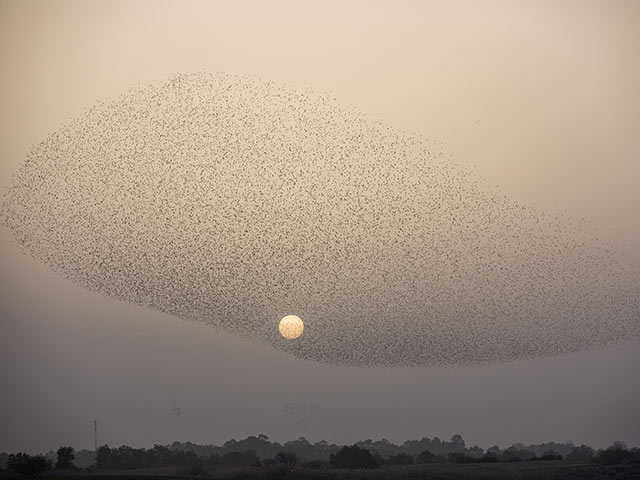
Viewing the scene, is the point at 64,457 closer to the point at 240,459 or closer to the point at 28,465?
the point at 28,465

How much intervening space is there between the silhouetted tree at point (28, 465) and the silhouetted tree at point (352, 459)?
33.5 metres

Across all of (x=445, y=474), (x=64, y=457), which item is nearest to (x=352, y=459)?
(x=445, y=474)

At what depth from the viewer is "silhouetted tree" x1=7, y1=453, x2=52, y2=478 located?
93812 mm

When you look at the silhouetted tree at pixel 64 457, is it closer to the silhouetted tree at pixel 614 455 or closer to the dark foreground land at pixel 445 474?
the dark foreground land at pixel 445 474

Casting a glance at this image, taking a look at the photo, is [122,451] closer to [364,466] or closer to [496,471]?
[364,466]

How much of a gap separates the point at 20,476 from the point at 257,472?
957 inches

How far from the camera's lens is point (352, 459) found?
366 feet

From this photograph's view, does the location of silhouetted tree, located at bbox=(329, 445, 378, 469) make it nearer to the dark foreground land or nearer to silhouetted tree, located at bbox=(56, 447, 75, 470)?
the dark foreground land

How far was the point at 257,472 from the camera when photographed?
89312 mm

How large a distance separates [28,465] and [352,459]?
38340 millimetres

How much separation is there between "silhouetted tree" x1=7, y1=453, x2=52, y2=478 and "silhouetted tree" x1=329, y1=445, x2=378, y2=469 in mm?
33544

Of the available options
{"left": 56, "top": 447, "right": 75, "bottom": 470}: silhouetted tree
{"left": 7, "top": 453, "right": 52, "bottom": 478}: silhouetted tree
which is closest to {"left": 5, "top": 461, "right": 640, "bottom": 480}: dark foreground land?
{"left": 7, "top": 453, "right": 52, "bottom": 478}: silhouetted tree

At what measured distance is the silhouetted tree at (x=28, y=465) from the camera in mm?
93812

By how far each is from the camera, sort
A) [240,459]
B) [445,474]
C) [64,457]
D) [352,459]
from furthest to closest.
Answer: [240,459], [64,457], [352,459], [445,474]
